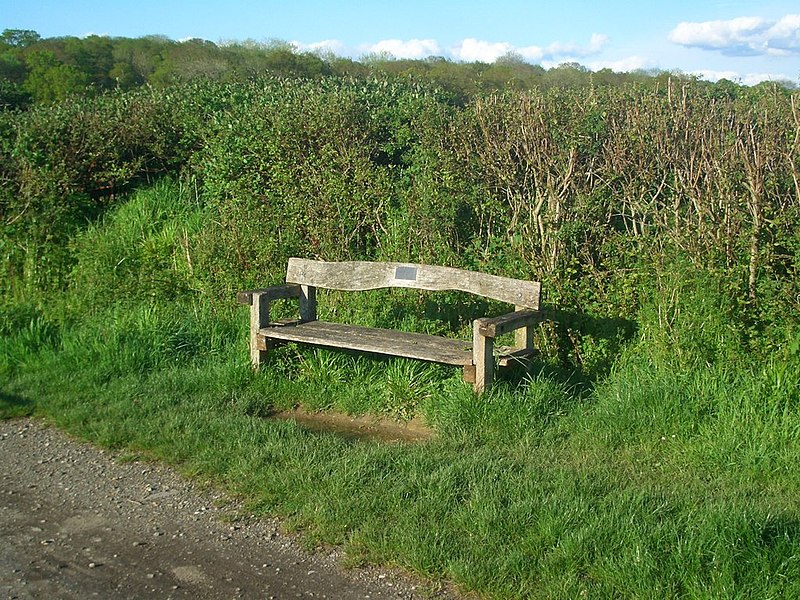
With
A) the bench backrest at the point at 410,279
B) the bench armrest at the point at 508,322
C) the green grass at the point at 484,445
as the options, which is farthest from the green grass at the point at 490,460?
the bench backrest at the point at 410,279

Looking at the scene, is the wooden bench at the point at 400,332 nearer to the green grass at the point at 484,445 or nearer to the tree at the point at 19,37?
the green grass at the point at 484,445

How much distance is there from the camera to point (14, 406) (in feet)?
23.2

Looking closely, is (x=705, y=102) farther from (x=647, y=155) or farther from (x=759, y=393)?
(x=759, y=393)

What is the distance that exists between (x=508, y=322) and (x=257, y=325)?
218 cm

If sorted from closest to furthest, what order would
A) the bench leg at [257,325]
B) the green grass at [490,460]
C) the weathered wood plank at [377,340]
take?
the green grass at [490,460]
the weathered wood plank at [377,340]
the bench leg at [257,325]

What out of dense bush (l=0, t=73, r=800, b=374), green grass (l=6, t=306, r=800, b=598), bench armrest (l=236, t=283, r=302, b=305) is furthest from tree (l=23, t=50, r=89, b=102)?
green grass (l=6, t=306, r=800, b=598)

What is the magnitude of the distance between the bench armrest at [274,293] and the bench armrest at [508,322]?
78.4 inches

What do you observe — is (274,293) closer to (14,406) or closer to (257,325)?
(257,325)

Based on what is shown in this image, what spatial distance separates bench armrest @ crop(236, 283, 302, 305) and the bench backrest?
8 centimetres

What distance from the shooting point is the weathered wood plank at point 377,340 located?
6738 millimetres

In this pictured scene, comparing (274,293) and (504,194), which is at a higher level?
(504,194)

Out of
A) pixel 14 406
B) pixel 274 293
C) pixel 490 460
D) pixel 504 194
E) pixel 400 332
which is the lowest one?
pixel 14 406

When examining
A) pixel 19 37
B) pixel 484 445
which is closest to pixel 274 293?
pixel 484 445

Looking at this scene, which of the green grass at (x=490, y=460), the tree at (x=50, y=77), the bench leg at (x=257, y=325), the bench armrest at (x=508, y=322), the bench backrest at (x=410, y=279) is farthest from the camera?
the tree at (x=50, y=77)
